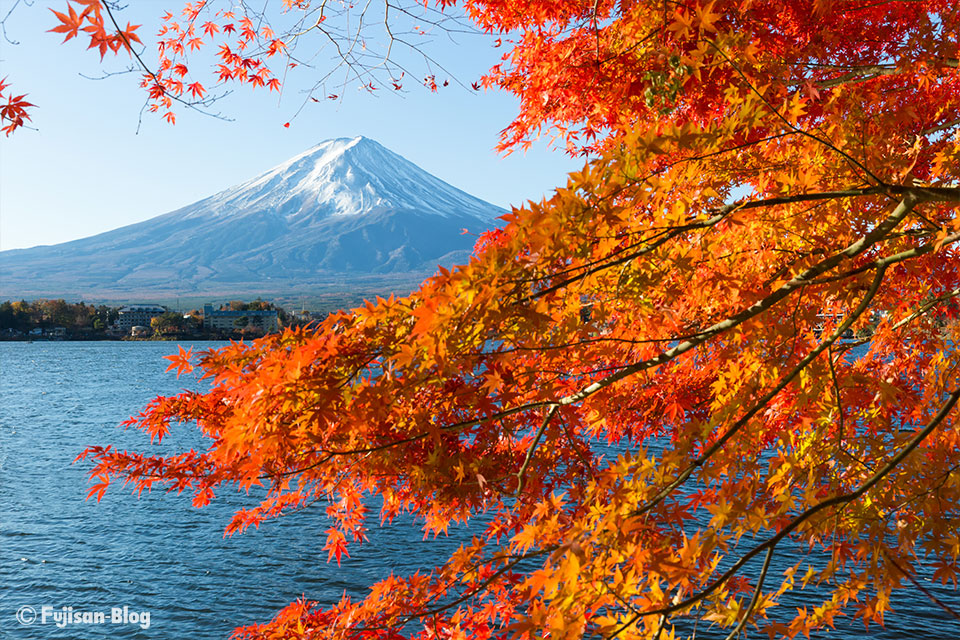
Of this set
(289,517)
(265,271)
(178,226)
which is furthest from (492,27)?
(178,226)

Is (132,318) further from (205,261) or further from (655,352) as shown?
(655,352)

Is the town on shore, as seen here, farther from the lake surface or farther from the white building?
the lake surface

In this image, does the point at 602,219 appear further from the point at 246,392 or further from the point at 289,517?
the point at 289,517

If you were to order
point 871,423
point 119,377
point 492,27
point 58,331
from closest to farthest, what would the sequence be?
point 871,423, point 492,27, point 119,377, point 58,331

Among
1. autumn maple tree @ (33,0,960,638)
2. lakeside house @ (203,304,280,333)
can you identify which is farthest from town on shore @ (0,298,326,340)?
autumn maple tree @ (33,0,960,638)

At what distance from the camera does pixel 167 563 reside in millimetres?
12914

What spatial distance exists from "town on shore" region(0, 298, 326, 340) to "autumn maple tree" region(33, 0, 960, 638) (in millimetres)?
91829

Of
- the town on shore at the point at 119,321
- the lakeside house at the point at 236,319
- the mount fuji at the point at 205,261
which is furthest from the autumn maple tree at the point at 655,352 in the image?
the mount fuji at the point at 205,261

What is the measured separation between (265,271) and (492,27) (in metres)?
183

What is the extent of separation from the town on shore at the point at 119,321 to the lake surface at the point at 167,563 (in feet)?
249

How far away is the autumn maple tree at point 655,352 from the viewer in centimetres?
211

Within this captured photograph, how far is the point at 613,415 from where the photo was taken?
442 centimetres

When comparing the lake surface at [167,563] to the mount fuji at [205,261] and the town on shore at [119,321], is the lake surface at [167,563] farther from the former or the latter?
the mount fuji at [205,261]

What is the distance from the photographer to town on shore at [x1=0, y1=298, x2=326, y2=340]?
308 feet
